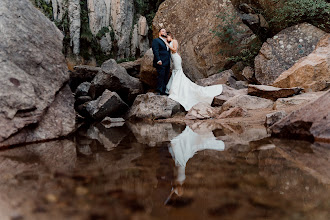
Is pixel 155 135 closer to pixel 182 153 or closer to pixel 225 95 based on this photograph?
pixel 182 153

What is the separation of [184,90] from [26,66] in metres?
4.34

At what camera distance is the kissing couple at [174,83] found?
6410 millimetres

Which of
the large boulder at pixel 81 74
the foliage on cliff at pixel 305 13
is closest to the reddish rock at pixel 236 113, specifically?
the foliage on cliff at pixel 305 13

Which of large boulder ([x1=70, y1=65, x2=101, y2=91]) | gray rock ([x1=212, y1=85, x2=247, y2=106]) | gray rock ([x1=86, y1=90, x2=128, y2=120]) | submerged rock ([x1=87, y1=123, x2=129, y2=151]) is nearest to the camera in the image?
submerged rock ([x1=87, y1=123, x2=129, y2=151])

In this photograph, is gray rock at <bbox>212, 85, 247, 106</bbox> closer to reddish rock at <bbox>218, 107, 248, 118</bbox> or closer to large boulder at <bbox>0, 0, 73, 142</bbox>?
reddish rock at <bbox>218, 107, 248, 118</bbox>

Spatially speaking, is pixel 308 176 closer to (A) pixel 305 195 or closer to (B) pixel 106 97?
(A) pixel 305 195

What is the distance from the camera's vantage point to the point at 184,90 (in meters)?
6.76

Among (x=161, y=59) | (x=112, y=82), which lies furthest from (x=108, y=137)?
(x=161, y=59)

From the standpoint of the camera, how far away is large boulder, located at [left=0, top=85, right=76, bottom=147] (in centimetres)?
261

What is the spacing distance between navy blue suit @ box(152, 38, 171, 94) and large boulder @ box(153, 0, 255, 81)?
64.6 inches

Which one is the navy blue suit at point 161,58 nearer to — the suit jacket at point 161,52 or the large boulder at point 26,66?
the suit jacket at point 161,52

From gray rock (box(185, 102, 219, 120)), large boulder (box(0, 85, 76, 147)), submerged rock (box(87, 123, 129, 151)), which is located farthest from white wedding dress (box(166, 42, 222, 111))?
large boulder (box(0, 85, 76, 147))

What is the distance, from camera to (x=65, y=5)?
1071 cm

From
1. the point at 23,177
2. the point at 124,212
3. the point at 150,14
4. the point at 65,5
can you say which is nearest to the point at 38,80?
the point at 23,177
